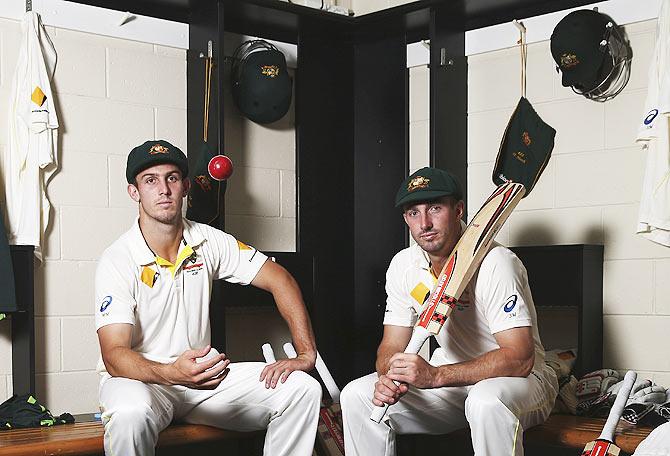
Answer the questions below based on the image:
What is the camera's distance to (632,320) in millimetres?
3922

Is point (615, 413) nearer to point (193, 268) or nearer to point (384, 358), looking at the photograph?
point (384, 358)

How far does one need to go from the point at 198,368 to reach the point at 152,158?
838mm

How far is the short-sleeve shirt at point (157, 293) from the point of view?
341 centimetres

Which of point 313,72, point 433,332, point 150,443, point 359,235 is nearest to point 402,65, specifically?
point 313,72

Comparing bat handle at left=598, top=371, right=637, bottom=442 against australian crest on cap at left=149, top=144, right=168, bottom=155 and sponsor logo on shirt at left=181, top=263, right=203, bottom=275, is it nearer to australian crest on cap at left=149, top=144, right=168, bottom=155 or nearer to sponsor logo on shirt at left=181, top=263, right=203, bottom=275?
sponsor logo on shirt at left=181, top=263, right=203, bottom=275

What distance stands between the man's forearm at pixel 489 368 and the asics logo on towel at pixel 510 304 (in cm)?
13

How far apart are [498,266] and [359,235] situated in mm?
1599

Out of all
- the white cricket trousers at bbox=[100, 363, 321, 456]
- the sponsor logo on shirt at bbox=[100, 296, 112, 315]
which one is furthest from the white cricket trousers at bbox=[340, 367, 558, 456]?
the sponsor logo on shirt at bbox=[100, 296, 112, 315]

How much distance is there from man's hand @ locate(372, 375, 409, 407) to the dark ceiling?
6.23 feet

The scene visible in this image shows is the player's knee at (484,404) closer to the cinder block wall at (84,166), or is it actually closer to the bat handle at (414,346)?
the bat handle at (414,346)

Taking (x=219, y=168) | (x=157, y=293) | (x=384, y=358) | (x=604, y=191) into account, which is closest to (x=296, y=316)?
(x=384, y=358)

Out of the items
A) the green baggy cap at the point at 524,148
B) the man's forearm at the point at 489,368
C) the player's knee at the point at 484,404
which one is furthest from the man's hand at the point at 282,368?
the green baggy cap at the point at 524,148

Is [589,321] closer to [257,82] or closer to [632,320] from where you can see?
[632,320]

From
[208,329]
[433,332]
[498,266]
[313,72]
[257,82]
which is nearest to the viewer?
[433,332]
